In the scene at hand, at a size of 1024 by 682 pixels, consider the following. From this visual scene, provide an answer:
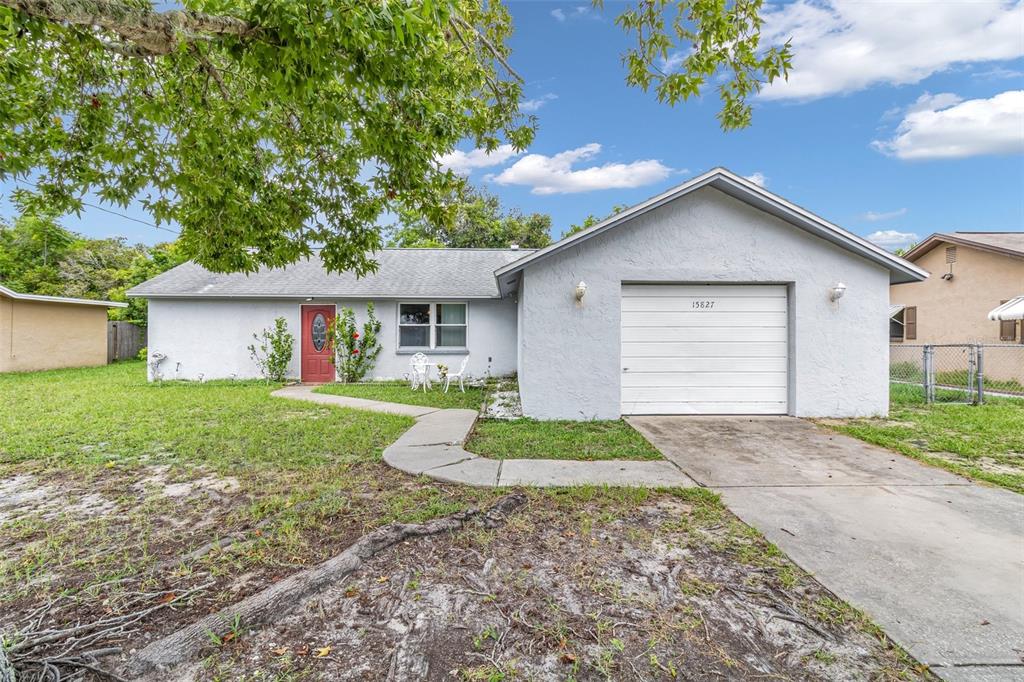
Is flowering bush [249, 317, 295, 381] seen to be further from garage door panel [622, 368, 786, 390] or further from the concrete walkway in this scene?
garage door panel [622, 368, 786, 390]

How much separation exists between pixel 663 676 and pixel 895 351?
18234mm

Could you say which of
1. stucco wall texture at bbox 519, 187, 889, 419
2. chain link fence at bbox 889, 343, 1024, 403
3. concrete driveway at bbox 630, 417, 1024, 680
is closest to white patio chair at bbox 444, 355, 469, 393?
stucco wall texture at bbox 519, 187, 889, 419

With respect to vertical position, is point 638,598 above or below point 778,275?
below

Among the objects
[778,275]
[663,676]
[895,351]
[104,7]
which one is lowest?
[663,676]

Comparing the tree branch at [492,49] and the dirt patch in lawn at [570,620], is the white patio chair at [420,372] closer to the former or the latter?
the tree branch at [492,49]

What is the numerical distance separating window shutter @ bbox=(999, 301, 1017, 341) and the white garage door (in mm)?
10081

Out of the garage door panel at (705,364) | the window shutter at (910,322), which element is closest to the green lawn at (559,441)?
the garage door panel at (705,364)

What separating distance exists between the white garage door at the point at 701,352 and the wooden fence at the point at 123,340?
21.9 meters

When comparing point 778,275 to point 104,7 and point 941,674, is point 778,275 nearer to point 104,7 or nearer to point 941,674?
point 941,674

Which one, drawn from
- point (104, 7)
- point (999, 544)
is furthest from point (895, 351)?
point (104, 7)

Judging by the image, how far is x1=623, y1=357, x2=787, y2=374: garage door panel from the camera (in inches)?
306

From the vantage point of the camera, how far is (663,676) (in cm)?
202

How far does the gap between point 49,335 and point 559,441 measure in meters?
20.3

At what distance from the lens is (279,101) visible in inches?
166
